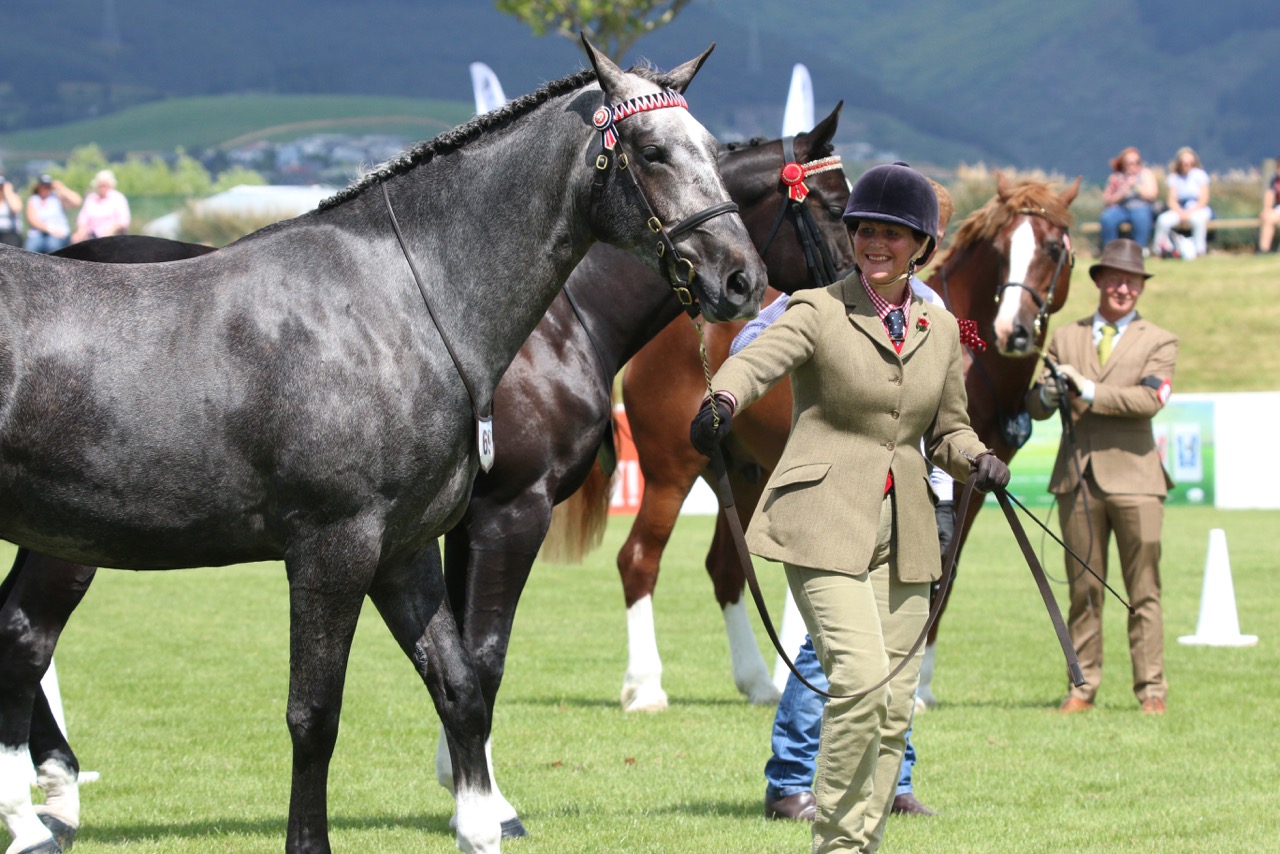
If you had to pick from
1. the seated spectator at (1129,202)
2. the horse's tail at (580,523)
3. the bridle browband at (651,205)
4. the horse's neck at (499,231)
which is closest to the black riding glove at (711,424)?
the bridle browband at (651,205)

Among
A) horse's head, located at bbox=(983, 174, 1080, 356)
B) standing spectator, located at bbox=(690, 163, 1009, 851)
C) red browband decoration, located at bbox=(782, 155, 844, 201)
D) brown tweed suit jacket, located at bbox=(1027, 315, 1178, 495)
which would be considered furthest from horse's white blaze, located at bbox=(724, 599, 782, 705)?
standing spectator, located at bbox=(690, 163, 1009, 851)

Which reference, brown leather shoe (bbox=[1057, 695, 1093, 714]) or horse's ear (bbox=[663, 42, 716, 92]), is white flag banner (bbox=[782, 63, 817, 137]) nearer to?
brown leather shoe (bbox=[1057, 695, 1093, 714])

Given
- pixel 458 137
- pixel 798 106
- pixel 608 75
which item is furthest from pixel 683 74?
pixel 798 106

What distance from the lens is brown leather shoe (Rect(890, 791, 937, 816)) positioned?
20.7ft

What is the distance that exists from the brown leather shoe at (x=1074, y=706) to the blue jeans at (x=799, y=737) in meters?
2.74

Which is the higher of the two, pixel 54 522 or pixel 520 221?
pixel 520 221

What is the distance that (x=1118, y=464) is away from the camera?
8.91 metres

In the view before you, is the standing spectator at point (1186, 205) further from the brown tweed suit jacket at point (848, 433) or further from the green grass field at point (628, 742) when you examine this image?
the brown tweed suit jacket at point (848, 433)

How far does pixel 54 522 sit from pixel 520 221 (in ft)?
5.23

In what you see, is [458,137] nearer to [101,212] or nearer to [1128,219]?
[101,212]

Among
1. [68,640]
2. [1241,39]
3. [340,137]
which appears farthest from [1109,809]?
[1241,39]

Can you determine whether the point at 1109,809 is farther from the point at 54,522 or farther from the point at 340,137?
the point at 340,137

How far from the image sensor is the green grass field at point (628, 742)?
610 centimetres

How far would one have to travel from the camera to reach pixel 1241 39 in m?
193
